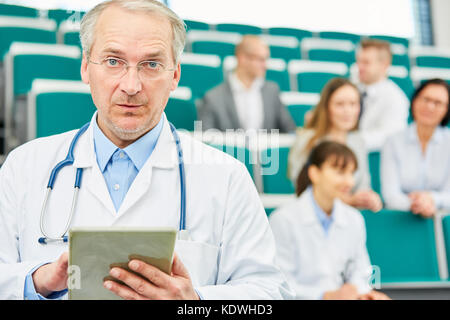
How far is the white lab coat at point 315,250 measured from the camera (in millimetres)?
1080

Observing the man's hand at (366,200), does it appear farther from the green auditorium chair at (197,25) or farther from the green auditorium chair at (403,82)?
the green auditorium chair at (197,25)

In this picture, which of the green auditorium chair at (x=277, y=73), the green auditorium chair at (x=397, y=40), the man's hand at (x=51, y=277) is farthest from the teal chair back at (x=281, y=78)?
the man's hand at (x=51, y=277)

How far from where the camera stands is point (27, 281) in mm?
535

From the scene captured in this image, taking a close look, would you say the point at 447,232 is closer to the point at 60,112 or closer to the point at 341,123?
the point at 341,123

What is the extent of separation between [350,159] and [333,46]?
1708 mm

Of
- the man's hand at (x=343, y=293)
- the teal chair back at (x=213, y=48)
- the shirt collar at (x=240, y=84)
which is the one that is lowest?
the man's hand at (x=343, y=293)

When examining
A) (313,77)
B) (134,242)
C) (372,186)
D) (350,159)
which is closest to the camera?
(134,242)

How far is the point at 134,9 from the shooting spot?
0.59 m

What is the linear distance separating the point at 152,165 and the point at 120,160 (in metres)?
0.04

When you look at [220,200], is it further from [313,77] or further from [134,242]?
[313,77]

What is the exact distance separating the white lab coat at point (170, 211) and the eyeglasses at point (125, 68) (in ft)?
0.31

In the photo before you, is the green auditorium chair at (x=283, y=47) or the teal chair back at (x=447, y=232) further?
the green auditorium chair at (x=283, y=47)

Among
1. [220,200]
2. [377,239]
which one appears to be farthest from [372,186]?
[220,200]
